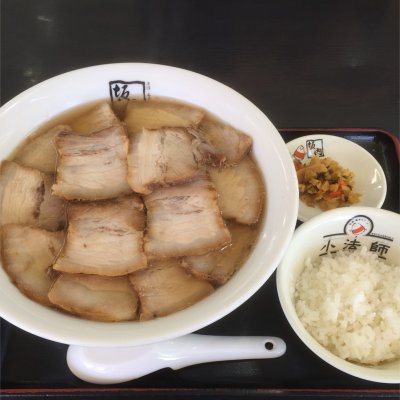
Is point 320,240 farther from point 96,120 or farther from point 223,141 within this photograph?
point 96,120

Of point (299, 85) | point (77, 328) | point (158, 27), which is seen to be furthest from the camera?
point (158, 27)

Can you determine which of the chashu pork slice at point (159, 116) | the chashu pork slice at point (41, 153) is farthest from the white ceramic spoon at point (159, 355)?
the chashu pork slice at point (159, 116)

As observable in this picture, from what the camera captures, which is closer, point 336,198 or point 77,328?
point 77,328

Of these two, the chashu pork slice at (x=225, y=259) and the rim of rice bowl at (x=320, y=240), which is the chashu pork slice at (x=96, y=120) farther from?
the rim of rice bowl at (x=320, y=240)

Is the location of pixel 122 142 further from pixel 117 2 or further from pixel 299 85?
pixel 117 2

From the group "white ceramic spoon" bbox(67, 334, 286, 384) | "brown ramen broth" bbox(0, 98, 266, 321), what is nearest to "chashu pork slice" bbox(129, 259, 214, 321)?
"brown ramen broth" bbox(0, 98, 266, 321)

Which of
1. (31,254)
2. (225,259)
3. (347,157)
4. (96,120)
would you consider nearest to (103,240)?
(31,254)

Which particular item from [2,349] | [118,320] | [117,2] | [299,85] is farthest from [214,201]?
[117,2]
